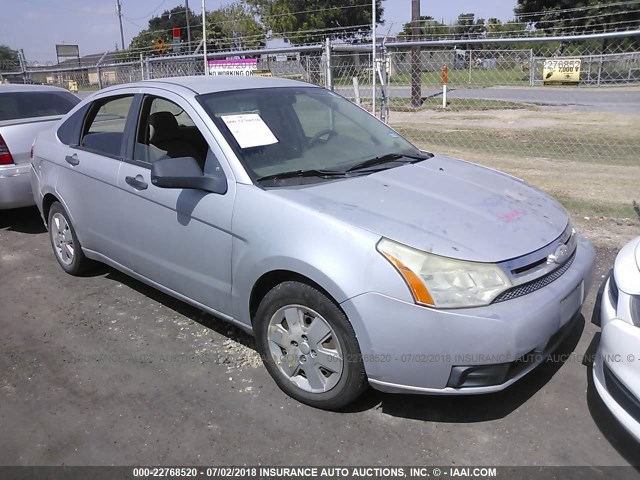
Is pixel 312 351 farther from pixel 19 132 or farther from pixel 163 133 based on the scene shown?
pixel 19 132

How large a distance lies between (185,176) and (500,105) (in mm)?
18330

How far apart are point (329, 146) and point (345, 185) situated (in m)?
0.61

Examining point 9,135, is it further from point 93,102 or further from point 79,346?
point 79,346

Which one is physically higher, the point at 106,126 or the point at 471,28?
the point at 471,28

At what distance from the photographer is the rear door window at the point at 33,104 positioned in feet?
21.4

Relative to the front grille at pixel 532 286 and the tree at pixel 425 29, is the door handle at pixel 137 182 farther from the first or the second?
the tree at pixel 425 29

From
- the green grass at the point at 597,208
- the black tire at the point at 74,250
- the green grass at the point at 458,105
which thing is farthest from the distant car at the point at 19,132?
the green grass at the point at 458,105

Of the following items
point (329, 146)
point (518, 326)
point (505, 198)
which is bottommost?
point (518, 326)

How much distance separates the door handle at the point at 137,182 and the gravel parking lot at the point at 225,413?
1.03 metres

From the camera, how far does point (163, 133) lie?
13.2 ft

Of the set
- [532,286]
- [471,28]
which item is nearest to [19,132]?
[532,286]

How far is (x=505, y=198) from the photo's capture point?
3.24m

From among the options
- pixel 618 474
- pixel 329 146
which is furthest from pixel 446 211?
pixel 618 474

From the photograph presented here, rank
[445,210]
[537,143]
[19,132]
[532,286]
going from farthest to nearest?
[537,143] → [19,132] → [445,210] → [532,286]
